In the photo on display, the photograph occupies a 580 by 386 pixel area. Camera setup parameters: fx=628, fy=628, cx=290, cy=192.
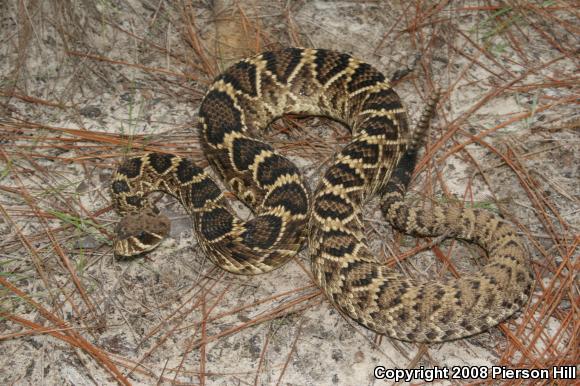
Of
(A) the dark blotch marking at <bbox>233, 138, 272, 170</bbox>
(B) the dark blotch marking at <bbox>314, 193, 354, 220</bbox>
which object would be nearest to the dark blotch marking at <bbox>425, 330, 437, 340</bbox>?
(B) the dark blotch marking at <bbox>314, 193, 354, 220</bbox>

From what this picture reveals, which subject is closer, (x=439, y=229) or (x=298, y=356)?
(x=298, y=356)

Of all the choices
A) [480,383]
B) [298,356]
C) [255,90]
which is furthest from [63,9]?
[480,383]

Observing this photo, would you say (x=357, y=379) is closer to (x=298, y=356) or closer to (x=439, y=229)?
(x=298, y=356)

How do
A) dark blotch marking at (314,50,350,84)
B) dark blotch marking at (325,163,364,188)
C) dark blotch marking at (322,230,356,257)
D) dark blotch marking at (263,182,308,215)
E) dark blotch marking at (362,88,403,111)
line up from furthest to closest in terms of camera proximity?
1. dark blotch marking at (314,50,350,84)
2. dark blotch marking at (362,88,403,111)
3. dark blotch marking at (325,163,364,188)
4. dark blotch marking at (263,182,308,215)
5. dark blotch marking at (322,230,356,257)

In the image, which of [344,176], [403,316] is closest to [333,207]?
[344,176]

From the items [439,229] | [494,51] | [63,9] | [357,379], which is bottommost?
[357,379]

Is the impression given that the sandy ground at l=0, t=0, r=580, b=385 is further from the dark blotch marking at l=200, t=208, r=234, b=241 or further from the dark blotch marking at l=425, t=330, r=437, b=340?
the dark blotch marking at l=200, t=208, r=234, b=241

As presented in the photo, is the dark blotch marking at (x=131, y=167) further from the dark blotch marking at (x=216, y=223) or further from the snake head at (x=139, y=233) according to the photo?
the dark blotch marking at (x=216, y=223)

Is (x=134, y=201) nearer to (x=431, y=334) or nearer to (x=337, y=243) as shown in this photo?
(x=337, y=243)
